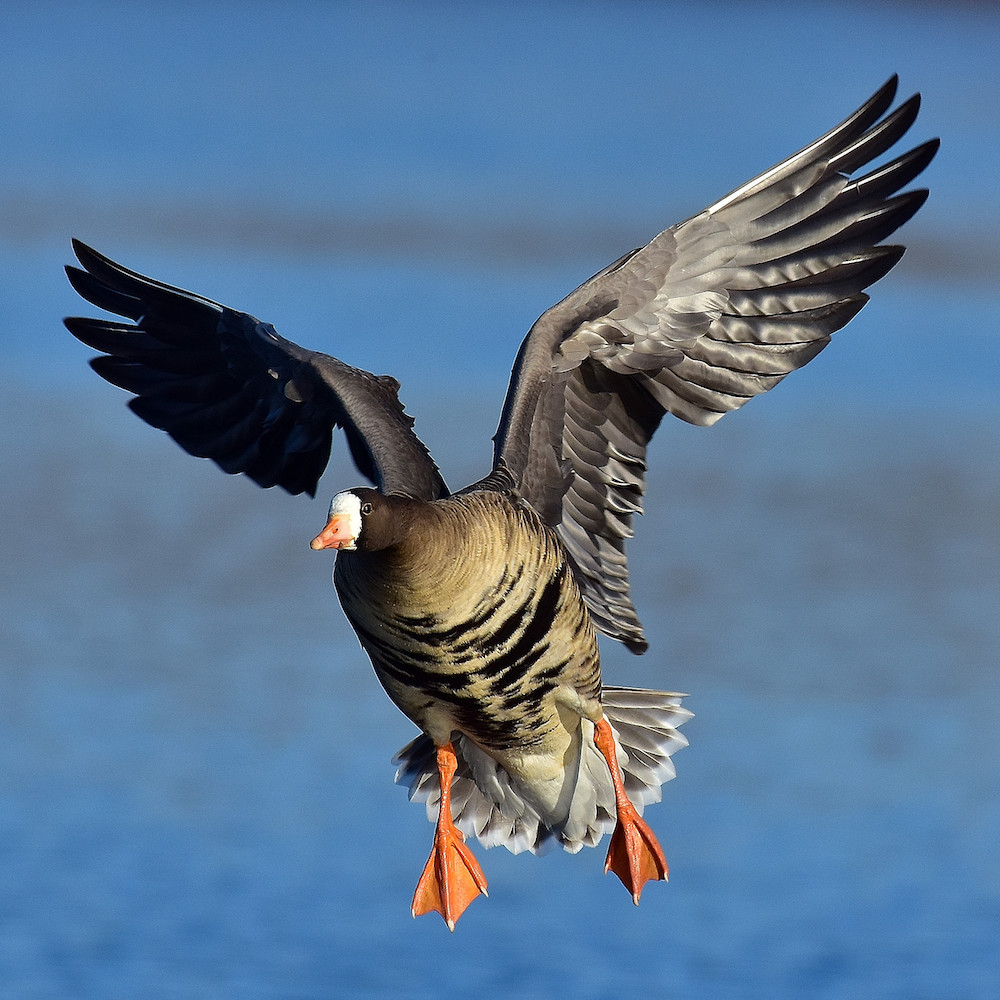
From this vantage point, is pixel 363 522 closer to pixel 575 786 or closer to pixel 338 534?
pixel 338 534

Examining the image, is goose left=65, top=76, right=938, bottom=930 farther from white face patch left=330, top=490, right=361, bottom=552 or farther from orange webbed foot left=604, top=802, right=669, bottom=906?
white face patch left=330, top=490, right=361, bottom=552

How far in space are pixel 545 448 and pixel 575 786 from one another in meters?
1.54

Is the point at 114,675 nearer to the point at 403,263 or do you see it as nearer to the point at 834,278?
the point at 834,278

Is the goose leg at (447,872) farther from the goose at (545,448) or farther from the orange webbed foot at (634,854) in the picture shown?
the orange webbed foot at (634,854)

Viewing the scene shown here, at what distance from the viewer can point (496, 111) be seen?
3322 centimetres

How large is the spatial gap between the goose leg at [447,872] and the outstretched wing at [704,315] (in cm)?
116

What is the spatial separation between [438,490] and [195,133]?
2401 centimetres

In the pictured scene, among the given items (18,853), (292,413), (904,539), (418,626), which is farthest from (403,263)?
(418,626)

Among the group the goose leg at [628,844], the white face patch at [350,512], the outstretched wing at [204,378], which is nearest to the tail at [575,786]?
the goose leg at [628,844]

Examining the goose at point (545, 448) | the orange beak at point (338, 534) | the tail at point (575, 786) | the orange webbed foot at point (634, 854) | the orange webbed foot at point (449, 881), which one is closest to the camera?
the orange beak at point (338, 534)

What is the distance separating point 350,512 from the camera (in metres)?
6.64

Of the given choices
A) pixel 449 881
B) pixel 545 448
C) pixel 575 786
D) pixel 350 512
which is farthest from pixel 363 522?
pixel 575 786

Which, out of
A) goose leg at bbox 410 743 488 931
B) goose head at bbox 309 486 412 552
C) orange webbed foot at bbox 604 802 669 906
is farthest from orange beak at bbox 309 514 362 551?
orange webbed foot at bbox 604 802 669 906

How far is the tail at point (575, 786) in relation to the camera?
8688 millimetres
